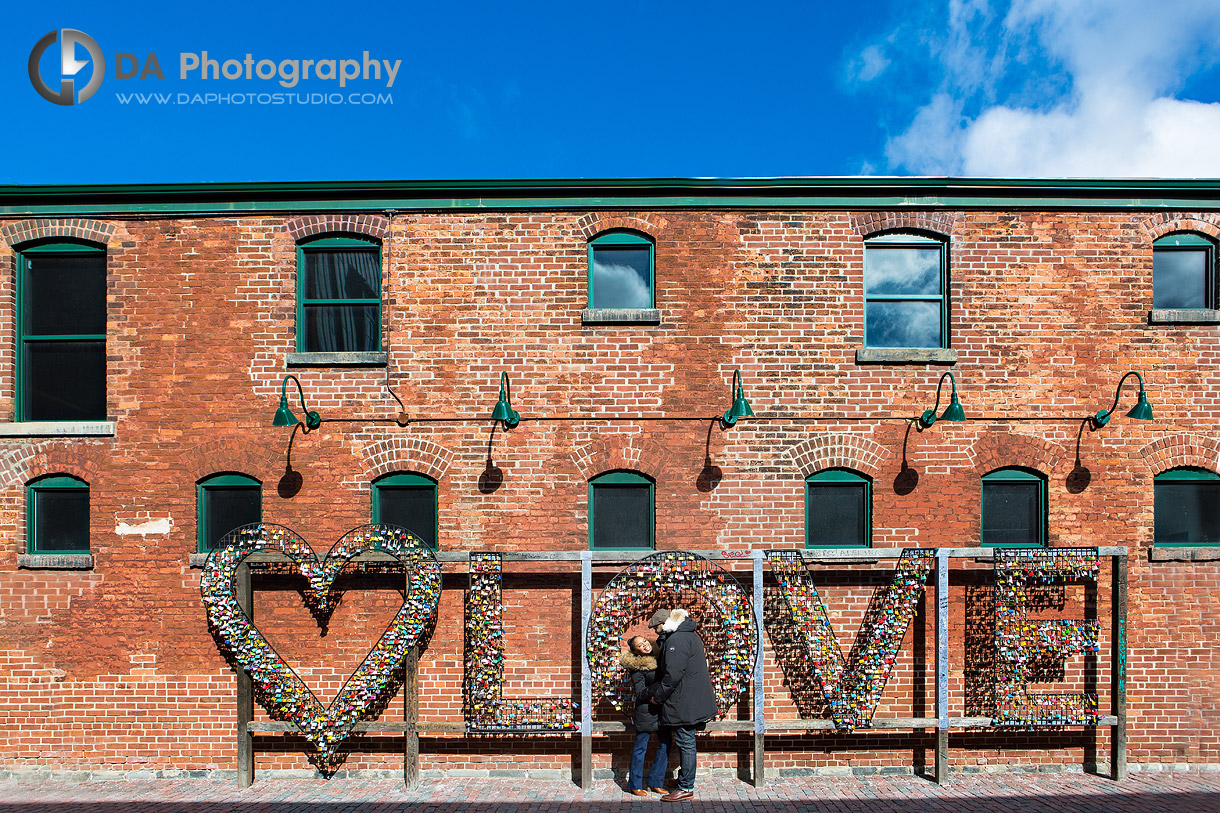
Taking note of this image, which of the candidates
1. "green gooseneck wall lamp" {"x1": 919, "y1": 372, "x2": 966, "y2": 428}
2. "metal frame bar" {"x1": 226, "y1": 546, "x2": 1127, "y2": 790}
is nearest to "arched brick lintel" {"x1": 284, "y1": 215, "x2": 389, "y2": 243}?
"metal frame bar" {"x1": 226, "y1": 546, "x2": 1127, "y2": 790}

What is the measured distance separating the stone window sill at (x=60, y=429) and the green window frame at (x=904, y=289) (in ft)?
32.7

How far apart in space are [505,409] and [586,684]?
3.43 m

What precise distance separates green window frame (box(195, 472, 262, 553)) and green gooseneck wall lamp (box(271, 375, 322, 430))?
921mm

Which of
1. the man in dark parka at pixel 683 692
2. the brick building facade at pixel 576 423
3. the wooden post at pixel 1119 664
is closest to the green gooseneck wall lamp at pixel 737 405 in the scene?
the brick building facade at pixel 576 423

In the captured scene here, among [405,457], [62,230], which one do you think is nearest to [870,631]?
[405,457]

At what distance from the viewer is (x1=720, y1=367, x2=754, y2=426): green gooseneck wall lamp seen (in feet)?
25.8

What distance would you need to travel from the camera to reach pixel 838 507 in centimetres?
848

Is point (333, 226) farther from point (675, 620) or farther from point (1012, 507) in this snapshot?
point (1012, 507)

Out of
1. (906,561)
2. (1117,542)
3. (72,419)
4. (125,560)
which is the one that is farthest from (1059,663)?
(72,419)

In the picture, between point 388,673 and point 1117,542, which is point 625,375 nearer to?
point 388,673

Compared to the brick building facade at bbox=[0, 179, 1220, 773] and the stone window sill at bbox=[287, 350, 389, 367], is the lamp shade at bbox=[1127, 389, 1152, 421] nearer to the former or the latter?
the brick building facade at bbox=[0, 179, 1220, 773]

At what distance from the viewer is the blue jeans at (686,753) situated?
7.43 metres

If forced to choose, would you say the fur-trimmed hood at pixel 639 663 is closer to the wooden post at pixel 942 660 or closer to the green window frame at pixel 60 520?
the wooden post at pixel 942 660

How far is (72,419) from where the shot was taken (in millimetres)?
8688
